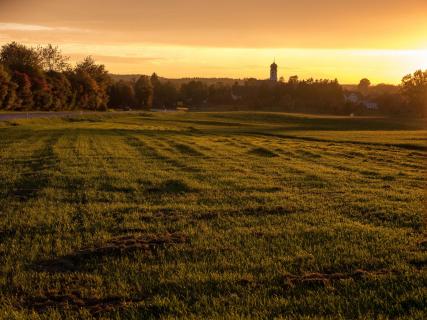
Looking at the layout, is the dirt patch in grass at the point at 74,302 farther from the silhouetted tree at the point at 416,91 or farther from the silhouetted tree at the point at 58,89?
the silhouetted tree at the point at 416,91

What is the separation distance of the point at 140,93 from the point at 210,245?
124229 mm

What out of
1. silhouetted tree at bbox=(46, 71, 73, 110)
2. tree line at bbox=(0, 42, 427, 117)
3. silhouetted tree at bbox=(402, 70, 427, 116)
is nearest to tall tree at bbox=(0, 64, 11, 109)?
tree line at bbox=(0, 42, 427, 117)

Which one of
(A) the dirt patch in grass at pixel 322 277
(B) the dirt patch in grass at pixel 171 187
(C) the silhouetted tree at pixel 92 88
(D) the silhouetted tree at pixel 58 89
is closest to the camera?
(A) the dirt patch in grass at pixel 322 277

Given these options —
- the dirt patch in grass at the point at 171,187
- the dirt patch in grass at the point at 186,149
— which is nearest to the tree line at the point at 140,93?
the dirt patch in grass at the point at 186,149

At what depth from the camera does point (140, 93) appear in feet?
429

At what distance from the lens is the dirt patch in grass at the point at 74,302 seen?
22.9ft

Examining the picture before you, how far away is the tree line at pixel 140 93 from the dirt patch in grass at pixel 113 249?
238 feet

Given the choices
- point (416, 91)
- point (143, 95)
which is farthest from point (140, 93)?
point (416, 91)

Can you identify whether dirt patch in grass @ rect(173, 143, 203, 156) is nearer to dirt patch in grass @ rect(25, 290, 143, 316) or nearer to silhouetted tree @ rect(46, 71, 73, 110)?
dirt patch in grass @ rect(25, 290, 143, 316)

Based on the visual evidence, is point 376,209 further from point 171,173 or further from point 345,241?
point 171,173

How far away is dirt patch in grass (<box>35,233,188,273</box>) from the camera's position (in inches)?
344

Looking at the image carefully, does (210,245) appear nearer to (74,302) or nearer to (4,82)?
(74,302)

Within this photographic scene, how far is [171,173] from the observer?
19938mm

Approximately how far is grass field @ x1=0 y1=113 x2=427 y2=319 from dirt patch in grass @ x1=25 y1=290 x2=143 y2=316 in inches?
1.1
